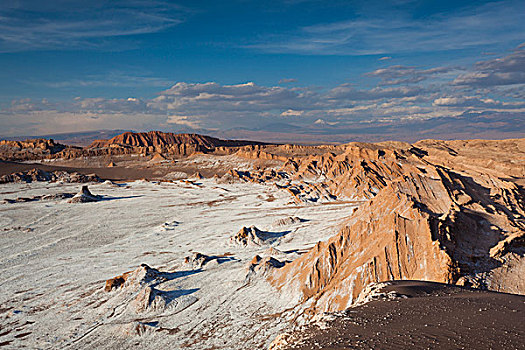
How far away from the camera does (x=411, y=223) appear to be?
20188 mm

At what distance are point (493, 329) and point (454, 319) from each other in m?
1.18

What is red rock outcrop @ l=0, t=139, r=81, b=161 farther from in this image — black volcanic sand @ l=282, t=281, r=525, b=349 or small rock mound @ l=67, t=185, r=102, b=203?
black volcanic sand @ l=282, t=281, r=525, b=349

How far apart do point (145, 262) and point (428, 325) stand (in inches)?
1183

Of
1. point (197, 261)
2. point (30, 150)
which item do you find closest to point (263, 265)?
point (197, 261)

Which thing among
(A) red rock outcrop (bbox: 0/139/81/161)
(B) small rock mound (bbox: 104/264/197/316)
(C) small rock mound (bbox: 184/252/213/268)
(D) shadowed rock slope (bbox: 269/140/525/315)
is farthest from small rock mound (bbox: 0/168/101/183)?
(D) shadowed rock slope (bbox: 269/140/525/315)

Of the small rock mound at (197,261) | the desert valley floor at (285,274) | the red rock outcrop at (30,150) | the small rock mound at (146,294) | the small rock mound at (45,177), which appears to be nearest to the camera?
the desert valley floor at (285,274)

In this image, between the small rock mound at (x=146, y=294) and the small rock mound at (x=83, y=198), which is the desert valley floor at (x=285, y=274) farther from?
the small rock mound at (x=83, y=198)

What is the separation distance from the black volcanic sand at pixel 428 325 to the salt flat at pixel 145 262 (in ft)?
28.6

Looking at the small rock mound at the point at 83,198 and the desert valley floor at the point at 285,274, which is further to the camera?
the small rock mound at the point at 83,198

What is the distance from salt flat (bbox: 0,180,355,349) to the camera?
66.7 ft

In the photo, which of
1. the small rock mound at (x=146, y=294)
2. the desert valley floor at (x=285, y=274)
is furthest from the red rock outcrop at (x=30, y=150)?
the small rock mound at (x=146, y=294)

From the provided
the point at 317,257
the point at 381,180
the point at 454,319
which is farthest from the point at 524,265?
the point at 381,180

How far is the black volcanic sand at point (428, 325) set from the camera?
8.76 meters

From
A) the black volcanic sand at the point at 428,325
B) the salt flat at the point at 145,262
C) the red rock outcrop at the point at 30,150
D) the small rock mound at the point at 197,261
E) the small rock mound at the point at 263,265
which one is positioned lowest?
the salt flat at the point at 145,262
